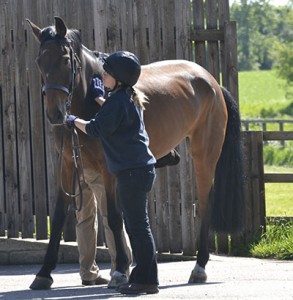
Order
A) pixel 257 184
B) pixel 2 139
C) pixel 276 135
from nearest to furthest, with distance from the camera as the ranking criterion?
pixel 2 139 → pixel 257 184 → pixel 276 135

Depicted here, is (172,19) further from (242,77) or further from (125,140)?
(242,77)

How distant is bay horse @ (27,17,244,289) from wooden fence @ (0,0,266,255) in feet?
2.30

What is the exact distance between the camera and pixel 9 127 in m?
11.3

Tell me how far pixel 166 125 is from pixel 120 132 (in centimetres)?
147

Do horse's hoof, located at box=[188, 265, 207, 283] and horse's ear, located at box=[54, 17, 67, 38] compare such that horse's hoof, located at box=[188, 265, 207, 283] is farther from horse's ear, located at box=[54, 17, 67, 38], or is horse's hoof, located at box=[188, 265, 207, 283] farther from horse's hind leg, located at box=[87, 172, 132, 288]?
horse's ear, located at box=[54, 17, 67, 38]

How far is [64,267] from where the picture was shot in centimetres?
1084

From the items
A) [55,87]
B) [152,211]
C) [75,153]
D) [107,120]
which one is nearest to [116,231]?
[75,153]

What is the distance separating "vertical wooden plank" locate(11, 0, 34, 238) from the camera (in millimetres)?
11203

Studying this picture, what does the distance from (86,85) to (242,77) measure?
292 ft

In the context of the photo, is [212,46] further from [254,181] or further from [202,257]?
[202,257]

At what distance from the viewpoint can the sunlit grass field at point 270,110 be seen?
20.7m

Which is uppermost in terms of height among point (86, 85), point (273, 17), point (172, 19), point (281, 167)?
point (273, 17)

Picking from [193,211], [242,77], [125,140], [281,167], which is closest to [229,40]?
[193,211]

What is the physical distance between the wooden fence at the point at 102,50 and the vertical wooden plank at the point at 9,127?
1 centimetres
